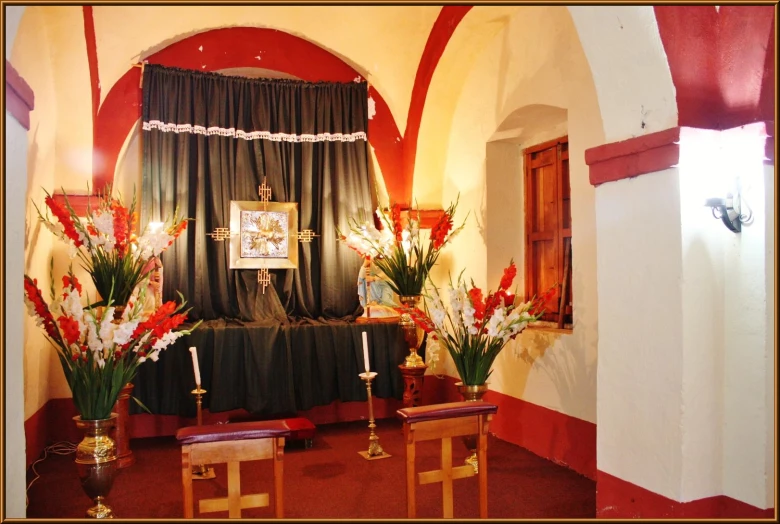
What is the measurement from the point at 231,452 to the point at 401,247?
342 centimetres

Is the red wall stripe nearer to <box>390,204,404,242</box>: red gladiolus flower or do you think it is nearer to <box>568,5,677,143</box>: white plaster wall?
<box>390,204,404,242</box>: red gladiolus flower

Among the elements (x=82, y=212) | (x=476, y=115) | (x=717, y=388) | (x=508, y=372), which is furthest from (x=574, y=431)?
(x=82, y=212)

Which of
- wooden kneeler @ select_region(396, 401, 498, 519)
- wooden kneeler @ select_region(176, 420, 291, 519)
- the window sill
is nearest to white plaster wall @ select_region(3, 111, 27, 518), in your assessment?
wooden kneeler @ select_region(176, 420, 291, 519)

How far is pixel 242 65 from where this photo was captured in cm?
655

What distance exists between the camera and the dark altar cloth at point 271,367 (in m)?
5.62

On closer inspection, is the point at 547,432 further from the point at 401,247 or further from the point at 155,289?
the point at 155,289

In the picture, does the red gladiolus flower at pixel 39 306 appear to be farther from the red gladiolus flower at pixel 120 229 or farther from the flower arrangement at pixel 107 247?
the red gladiolus flower at pixel 120 229

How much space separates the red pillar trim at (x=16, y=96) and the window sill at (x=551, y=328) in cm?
375

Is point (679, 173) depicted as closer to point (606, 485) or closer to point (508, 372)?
point (606, 485)

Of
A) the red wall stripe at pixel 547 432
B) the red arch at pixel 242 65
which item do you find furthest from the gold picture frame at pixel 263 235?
the red wall stripe at pixel 547 432

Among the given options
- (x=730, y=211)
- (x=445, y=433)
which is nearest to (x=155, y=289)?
(x=445, y=433)

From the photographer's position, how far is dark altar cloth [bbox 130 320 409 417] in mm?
5617

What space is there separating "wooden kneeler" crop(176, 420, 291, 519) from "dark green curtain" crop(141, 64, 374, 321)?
12.4 feet

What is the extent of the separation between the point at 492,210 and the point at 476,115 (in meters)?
0.95
